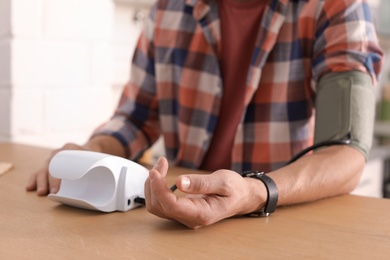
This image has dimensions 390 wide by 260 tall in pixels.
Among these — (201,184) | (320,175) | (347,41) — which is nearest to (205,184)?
(201,184)

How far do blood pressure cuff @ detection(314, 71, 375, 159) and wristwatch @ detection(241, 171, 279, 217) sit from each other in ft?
0.76

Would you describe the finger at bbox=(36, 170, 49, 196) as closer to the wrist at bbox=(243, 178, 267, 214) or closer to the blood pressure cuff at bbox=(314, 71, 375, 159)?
the wrist at bbox=(243, 178, 267, 214)

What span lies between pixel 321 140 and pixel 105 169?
16.4 inches

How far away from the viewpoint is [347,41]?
1.15m

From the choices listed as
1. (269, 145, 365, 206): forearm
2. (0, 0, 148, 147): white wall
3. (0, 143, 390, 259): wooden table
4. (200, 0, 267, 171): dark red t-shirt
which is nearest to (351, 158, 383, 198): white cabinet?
(0, 0, 148, 147): white wall

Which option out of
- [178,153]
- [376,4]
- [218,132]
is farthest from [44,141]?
[376,4]

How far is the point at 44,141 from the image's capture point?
1.80 m

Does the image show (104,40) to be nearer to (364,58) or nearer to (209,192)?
(364,58)

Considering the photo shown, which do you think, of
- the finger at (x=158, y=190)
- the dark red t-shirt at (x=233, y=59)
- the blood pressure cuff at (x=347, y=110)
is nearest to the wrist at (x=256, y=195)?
the finger at (x=158, y=190)

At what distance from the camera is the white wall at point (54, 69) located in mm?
1713

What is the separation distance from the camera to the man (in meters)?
1.05

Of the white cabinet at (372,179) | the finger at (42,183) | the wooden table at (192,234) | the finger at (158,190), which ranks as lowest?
the white cabinet at (372,179)

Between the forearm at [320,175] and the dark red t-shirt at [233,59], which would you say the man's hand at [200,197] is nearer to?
the forearm at [320,175]

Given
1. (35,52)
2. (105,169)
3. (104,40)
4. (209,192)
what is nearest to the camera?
(209,192)
